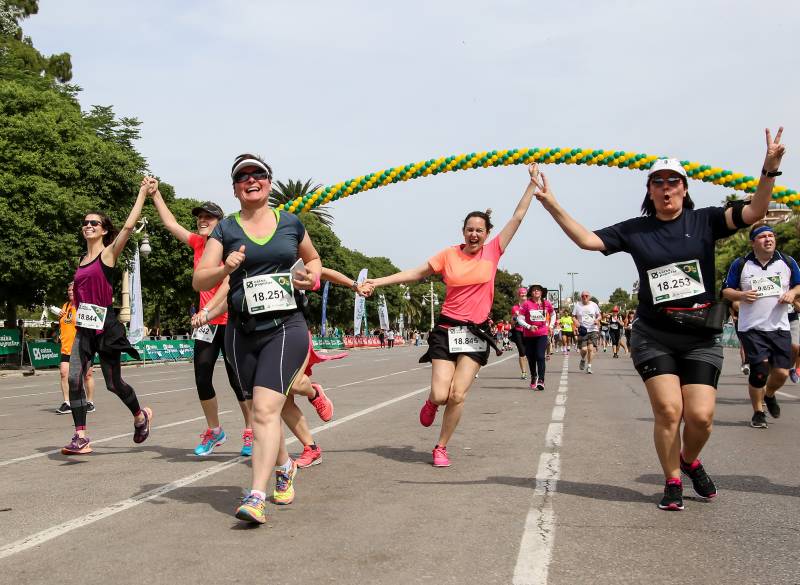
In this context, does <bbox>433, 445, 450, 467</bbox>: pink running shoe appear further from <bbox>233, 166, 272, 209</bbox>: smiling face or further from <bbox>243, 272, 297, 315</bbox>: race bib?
<bbox>233, 166, 272, 209</bbox>: smiling face

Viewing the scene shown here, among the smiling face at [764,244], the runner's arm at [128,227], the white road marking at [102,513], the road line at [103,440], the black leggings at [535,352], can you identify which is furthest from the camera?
the black leggings at [535,352]

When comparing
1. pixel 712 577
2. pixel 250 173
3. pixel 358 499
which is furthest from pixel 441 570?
pixel 250 173

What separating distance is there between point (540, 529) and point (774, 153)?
7.97 feet

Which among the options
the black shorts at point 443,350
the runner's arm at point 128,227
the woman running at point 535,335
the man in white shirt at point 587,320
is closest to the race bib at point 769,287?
the black shorts at point 443,350

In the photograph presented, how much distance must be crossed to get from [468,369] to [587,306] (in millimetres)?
13462

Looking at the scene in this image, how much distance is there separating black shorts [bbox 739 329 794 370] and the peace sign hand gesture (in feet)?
15.2

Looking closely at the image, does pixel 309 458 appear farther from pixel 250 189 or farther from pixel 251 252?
pixel 250 189

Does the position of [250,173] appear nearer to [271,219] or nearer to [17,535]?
[271,219]

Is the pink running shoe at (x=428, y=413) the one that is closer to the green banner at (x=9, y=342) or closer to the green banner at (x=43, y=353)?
the green banner at (x=43, y=353)

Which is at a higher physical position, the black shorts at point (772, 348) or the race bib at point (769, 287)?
the race bib at point (769, 287)

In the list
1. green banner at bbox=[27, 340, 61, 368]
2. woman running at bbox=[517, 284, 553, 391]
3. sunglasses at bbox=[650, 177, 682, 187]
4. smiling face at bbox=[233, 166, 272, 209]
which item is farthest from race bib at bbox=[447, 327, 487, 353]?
A: green banner at bbox=[27, 340, 61, 368]

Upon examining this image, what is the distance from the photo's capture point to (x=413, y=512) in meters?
4.76

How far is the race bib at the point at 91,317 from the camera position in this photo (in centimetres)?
729

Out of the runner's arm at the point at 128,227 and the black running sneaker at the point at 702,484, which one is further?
the runner's arm at the point at 128,227
